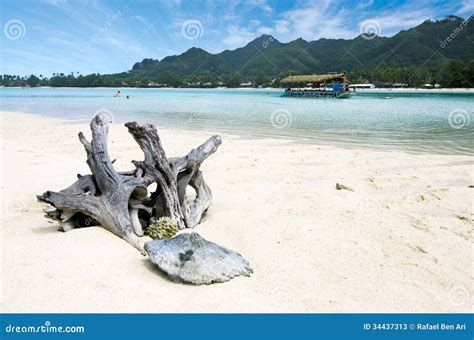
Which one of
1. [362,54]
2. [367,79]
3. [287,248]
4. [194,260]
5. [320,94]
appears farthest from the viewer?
[362,54]

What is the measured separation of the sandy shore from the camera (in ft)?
12.4

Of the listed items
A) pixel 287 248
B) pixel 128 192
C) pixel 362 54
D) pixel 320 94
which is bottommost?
pixel 287 248

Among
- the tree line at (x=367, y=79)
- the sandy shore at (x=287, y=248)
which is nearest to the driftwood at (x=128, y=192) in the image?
the sandy shore at (x=287, y=248)

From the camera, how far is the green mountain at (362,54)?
13338cm

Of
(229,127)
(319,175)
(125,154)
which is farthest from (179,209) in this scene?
(229,127)

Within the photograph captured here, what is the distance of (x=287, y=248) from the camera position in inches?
201

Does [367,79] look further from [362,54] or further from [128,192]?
[128,192]

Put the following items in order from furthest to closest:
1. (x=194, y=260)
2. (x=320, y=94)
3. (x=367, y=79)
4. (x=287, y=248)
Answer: (x=367, y=79) < (x=320, y=94) < (x=287, y=248) < (x=194, y=260)

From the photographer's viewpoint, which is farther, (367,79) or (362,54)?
(362,54)

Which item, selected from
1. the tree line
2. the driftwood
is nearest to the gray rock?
the driftwood

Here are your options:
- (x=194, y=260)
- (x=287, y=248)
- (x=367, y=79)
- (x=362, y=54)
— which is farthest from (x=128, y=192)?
(x=362, y=54)

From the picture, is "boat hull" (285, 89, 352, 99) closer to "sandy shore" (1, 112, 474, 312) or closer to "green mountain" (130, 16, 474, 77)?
"sandy shore" (1, 112, 474, 312)

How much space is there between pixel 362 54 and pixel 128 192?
557ft

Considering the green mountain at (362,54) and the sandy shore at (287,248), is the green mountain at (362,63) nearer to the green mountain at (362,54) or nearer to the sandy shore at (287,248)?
the green mountain at (362,54)
